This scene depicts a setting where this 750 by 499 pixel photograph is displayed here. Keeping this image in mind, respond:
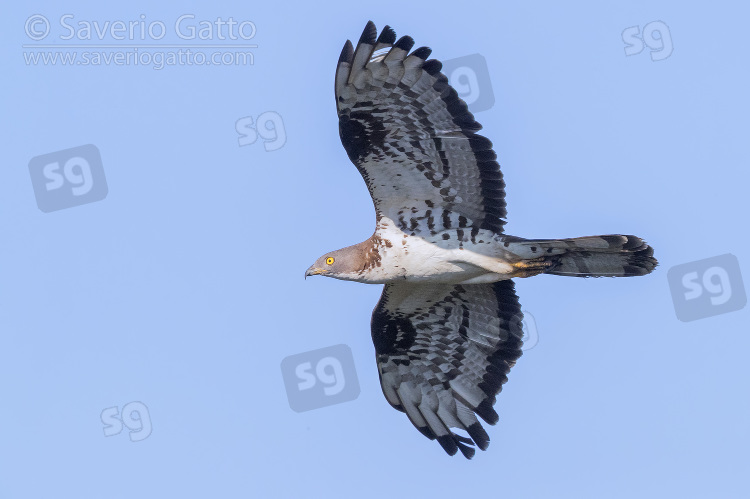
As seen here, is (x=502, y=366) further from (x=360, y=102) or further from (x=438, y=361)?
(x=360, y=102)

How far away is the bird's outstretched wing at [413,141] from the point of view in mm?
10977

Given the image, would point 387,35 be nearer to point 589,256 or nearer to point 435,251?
point 435,251

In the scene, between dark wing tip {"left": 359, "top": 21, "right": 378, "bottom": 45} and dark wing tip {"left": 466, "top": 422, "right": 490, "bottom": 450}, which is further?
dark wing tip {"left": 466, "top": 422, "right": 490, "bottom": 450}

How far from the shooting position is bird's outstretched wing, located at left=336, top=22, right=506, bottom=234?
36.0 ft

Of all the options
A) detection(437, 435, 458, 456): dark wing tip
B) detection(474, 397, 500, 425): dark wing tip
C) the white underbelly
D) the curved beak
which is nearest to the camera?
the white underbelly

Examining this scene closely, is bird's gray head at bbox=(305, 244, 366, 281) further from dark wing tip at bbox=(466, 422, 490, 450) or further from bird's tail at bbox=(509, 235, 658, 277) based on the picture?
dark wing tip at bbox=(466, 422, 490, 450)

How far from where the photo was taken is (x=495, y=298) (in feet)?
41.5

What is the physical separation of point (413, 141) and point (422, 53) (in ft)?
2.91

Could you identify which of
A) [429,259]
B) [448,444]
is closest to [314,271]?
[429,259]

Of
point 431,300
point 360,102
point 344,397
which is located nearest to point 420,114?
point 360,102

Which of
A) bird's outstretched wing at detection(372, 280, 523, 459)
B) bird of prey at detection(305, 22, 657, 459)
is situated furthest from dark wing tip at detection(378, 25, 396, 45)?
bird's outstretched wing at detection(372, 280, 523, 459)

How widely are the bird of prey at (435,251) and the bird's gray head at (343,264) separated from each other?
0.01m

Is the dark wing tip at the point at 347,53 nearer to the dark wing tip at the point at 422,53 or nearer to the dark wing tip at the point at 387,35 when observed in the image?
the dark wing tip at the point at 387,35

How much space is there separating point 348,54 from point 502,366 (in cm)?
396
